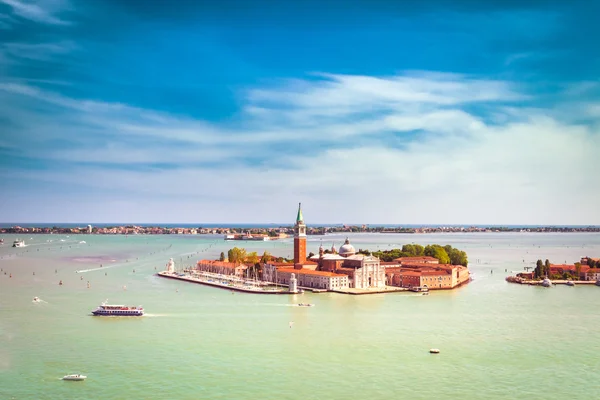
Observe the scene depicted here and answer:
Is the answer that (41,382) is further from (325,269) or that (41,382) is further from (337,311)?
(325,269)

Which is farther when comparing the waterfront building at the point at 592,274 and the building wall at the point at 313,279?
the waterfront building at the point at 592,274

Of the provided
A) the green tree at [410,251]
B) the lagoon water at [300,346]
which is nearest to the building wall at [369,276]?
the lagoon water at [300,346]

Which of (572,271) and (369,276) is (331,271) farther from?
(572,271)

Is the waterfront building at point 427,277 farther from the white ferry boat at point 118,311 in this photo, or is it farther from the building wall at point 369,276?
the white ferry boat at point 118,311

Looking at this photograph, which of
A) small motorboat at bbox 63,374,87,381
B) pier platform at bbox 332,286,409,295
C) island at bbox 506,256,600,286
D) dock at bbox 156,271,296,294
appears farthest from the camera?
island at bbox 506,256,600,286

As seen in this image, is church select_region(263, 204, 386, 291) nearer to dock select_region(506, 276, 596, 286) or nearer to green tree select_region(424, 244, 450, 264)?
dock select_region(506, 276, 596, 286)

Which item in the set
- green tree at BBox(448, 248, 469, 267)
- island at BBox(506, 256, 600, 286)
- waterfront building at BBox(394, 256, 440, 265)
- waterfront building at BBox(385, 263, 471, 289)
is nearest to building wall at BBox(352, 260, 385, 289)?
waterfront building at BBox(385, 263, 471, 289)

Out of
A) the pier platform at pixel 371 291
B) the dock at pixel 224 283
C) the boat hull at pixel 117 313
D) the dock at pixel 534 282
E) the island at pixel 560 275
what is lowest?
the boat hull at pixel 117 313
